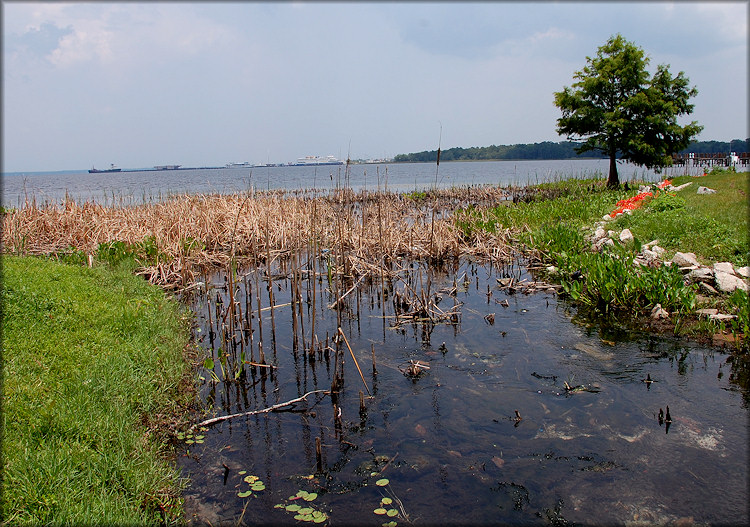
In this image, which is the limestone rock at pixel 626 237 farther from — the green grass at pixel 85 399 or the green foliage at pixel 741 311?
the green grass at pixel 85 399

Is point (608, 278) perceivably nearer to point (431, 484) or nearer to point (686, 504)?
point (686, 504)

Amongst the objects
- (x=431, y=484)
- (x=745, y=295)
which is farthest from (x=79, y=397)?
(x=745, y=295)

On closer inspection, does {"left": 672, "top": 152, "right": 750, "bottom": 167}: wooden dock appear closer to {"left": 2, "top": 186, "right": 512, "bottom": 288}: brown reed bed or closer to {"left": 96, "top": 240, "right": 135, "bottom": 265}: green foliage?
{"left": 2, "top": 186, "right": 512, "bottom": 288}: brown reed bed

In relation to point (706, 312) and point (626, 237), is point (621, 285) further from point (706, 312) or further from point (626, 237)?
point (626, 237)

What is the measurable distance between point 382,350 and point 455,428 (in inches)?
86.4

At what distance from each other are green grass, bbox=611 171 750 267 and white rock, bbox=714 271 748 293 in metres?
0.77

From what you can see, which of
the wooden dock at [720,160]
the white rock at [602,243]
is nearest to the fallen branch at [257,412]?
the white rock at [602,243]

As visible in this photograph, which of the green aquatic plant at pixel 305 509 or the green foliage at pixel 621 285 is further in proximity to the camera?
the green foliage at pixel 621 285

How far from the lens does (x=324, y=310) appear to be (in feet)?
29.4

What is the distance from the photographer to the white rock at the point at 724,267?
806 centimetres

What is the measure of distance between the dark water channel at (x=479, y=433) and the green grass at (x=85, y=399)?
1.63 ft

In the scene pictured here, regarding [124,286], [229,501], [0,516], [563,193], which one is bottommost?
[229,501]

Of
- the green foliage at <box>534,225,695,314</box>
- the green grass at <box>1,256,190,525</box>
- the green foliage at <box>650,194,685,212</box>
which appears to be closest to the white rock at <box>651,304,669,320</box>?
the green foliage at <box>534,225,695,314</box>

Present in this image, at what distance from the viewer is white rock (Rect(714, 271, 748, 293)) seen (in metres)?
7.74
